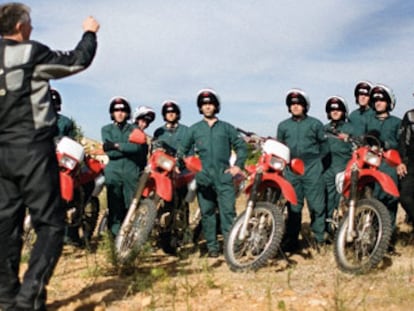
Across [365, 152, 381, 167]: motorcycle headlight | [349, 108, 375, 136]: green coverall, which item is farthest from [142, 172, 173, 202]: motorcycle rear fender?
[349, 108, 375, 136]: green coverall

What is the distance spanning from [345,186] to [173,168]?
1937 mm

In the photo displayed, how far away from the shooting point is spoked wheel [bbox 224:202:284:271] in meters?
6.01

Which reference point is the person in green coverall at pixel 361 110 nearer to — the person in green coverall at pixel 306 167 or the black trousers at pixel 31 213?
the person in green coverall at pixel 306 167

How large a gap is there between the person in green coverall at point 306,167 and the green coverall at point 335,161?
61 cm

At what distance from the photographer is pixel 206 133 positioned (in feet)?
24.5

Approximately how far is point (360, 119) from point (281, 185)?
109 inches

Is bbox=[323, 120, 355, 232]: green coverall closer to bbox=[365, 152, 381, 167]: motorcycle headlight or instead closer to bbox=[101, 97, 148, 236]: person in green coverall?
bbox=[365, 152, 381, 167]: motorcycle headlight

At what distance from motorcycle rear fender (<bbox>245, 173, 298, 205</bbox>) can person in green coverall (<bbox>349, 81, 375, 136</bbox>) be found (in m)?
2.32

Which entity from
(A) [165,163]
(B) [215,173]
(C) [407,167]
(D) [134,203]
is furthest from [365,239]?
(D) [134,203]

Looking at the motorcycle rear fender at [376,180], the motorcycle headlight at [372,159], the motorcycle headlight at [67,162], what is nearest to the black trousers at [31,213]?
the motorcycle headlight at [67,162]

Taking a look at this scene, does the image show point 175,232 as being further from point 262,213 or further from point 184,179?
point 262,213

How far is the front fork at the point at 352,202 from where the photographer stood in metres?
5.99

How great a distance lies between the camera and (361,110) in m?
8.89

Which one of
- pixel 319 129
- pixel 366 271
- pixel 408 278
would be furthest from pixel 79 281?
pixel 319 129
